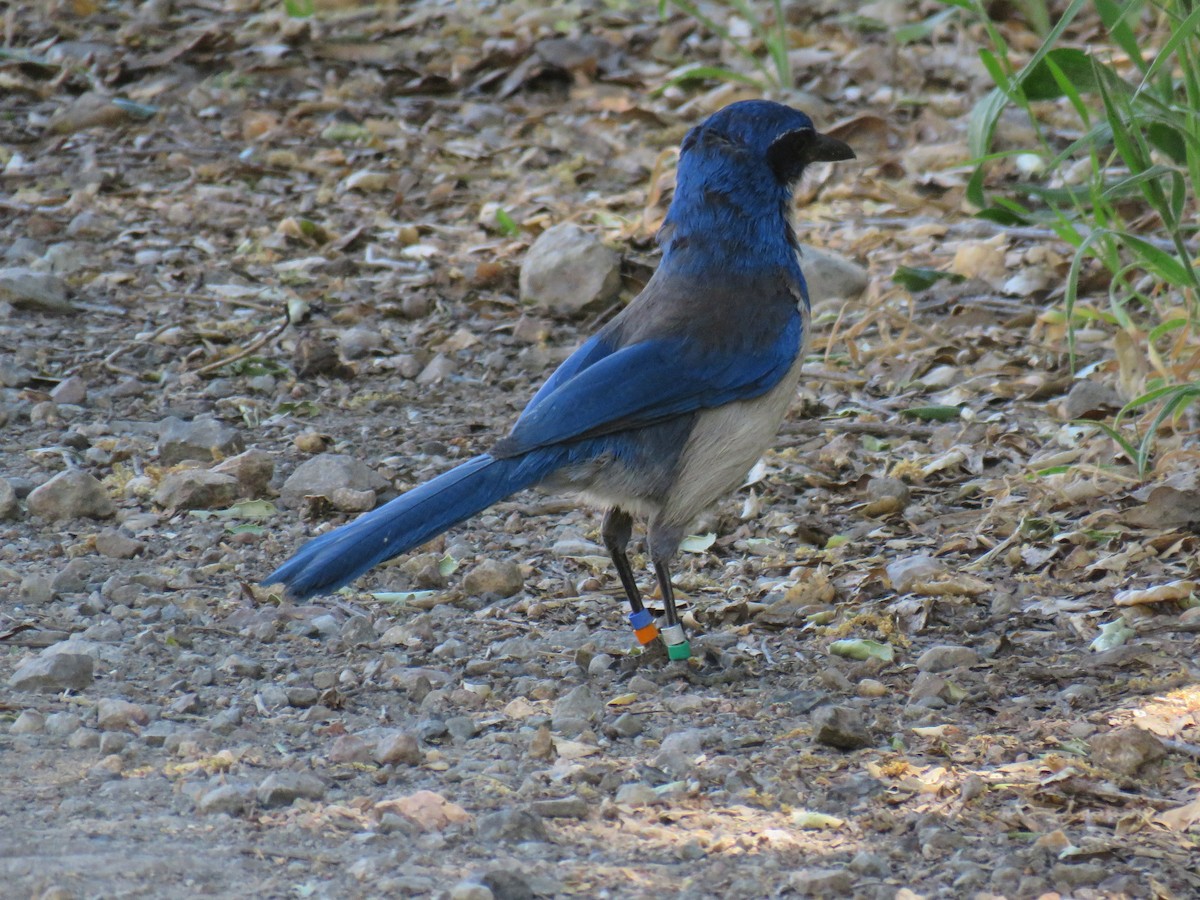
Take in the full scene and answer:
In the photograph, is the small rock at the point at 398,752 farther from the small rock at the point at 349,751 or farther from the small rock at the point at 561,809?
the small rock at the point at 561,809

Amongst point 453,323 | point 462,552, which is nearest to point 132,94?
point 453,323

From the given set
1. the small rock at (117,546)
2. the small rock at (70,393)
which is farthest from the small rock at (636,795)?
the small rock at (70,393)

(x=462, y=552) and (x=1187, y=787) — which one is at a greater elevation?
(x=1187, y=787)

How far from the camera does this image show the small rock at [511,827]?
9.20 feet

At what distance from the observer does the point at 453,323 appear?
6.08m

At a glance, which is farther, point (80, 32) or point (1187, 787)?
point (80, 32)

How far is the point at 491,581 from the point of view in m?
4.23

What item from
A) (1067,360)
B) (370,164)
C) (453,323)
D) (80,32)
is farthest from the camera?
(80,32)

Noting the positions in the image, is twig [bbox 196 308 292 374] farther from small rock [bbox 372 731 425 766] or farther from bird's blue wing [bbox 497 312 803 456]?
small rock [bbox 372 731 425 766]

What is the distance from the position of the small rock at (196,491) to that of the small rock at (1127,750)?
266 cm

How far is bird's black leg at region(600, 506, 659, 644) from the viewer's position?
3.84 metres

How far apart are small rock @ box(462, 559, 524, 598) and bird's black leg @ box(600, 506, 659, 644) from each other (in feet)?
1.06

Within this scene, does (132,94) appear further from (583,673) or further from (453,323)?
(583,673)

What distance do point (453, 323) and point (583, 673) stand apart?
259 cm
